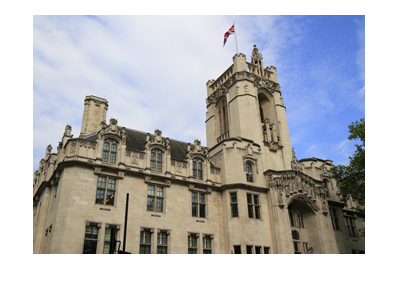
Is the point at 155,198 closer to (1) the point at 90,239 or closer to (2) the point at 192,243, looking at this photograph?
(2) the point at 192,243

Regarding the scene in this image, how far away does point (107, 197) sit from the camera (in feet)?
82.4

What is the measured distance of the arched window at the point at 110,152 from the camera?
26750mm

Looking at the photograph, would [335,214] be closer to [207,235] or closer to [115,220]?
[207,235]

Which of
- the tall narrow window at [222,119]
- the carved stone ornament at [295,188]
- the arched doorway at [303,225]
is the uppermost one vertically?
the tall narrow window at [222,119]

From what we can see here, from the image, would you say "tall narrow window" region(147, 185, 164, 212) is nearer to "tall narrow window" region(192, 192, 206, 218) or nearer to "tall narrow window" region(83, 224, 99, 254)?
"tall narrow window" region(192, 192, 206, 218)

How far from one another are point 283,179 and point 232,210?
21.6ft

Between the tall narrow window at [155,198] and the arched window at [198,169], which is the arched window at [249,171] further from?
the tall narrow window at [155,198]

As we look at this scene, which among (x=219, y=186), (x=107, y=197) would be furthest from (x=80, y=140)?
(x=219, y=186)

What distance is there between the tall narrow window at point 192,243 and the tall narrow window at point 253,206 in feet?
19.3

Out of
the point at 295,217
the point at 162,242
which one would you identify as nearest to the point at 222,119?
the point at 295,217

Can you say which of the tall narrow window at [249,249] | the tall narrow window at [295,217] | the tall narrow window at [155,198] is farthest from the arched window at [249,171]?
the tall narrow window at [155,198]

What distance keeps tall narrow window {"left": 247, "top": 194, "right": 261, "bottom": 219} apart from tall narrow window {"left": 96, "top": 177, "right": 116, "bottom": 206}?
12840 mm

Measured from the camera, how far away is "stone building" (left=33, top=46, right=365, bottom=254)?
2417cm

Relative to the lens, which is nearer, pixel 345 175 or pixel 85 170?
pixel 85 170
